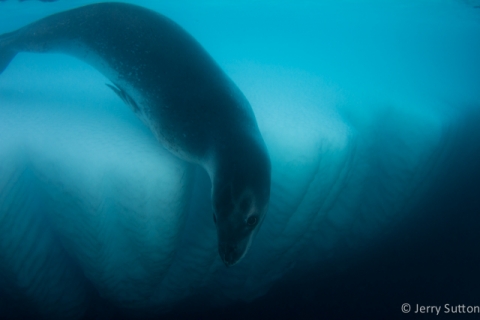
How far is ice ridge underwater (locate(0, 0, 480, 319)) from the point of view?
176 cm

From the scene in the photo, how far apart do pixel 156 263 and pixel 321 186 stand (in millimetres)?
1668

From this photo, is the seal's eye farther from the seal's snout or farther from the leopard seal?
the seal's snout

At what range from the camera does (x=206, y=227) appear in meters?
2.24

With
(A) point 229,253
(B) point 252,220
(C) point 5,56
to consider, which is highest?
(C) point 5,56

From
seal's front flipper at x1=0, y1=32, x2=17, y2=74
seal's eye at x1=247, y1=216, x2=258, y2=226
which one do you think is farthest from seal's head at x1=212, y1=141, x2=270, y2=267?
seal's front flipper at x1=0, y1=32, x2=17, y2=74

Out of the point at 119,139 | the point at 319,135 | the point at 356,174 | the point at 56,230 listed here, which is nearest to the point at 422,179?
the point at 356,174

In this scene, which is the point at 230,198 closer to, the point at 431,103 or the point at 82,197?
the point at 82,197

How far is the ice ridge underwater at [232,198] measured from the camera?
5.76 ft

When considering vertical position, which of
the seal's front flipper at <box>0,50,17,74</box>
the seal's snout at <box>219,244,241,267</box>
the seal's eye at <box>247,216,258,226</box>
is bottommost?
the seal's snout at <box>219,244,241,267</box>

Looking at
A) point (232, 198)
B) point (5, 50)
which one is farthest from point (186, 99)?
point (5, 50)

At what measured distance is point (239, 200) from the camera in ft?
4.04

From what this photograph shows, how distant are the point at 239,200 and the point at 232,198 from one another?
0.04 metres

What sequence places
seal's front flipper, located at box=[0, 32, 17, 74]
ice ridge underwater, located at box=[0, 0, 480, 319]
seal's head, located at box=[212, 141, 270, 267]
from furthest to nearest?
seal's front flipper, located at box=[0, 32, 17, 74] < ice ridge underwater, located at box=[0, 0, 480, 319] < seal's head, located at box=[212, 141, 270, 267]

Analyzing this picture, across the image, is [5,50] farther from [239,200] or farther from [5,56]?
[239,200]
